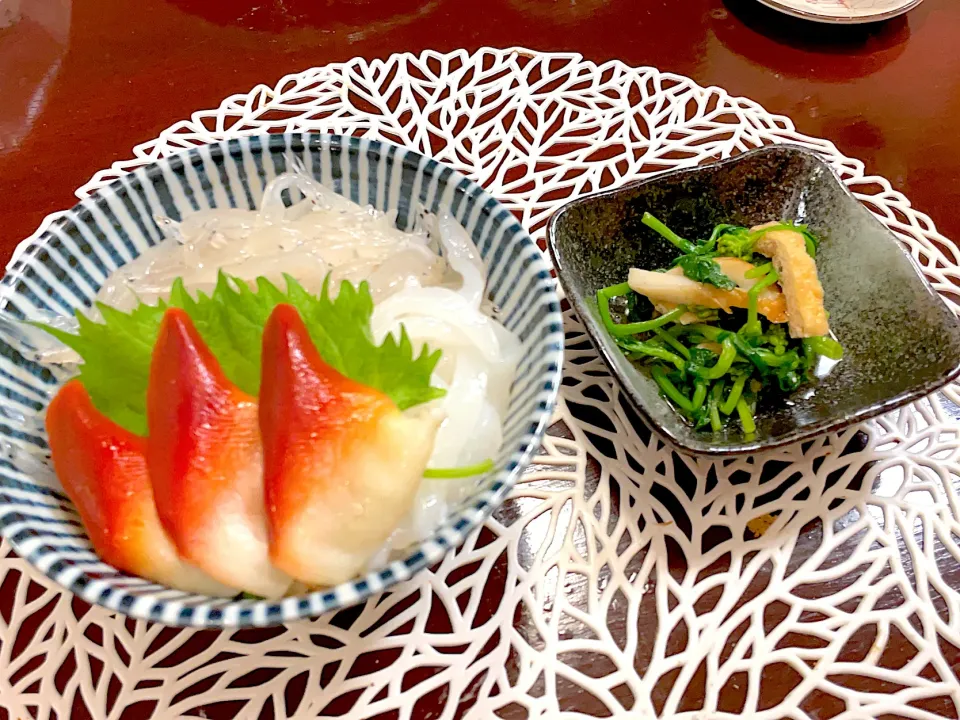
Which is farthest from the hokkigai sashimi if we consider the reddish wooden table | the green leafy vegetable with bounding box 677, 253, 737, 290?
the reddish wooden table

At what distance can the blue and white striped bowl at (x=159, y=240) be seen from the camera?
2.10ft

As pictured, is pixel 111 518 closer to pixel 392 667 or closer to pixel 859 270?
pixel 392 667

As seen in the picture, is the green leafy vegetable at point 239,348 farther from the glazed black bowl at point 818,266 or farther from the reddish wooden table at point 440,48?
the reddish wooden table at point 440,48

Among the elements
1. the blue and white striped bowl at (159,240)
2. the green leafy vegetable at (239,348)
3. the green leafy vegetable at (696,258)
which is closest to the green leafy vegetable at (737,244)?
the green leafy vegetable at (696,258)

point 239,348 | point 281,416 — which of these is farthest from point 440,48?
point 281,416

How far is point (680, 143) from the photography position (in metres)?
1.41

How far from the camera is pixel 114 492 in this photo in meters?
0.69

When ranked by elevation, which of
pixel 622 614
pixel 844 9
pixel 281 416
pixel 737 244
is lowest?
pixel 622 614

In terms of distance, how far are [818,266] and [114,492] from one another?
1184 mm

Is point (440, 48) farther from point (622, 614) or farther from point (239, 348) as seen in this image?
point (622, 614)

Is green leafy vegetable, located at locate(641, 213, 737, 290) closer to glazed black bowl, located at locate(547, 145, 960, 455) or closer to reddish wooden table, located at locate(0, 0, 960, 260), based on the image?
glazed black bowl, located at locate(547, 145, 960, 455)

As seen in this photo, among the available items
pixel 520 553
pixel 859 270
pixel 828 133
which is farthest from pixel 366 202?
pixel 828 133

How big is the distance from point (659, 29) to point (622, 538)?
4.14 feet

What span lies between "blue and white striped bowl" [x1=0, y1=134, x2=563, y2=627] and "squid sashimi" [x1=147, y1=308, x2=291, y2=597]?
0.13ft
